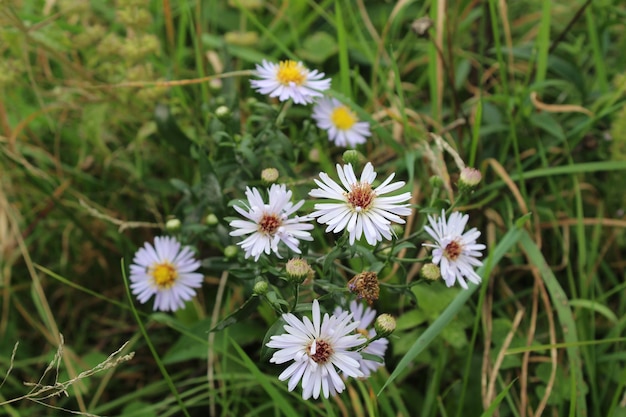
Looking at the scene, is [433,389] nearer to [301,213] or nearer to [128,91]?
[301,213]

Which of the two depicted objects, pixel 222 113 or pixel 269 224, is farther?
pixel 222 113

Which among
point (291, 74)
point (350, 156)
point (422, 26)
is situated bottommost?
point (350, 156)

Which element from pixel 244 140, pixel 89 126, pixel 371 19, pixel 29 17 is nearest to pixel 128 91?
pixel 89 126

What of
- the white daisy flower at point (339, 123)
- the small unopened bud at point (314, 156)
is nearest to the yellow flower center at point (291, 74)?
the white daisy flower at point (339, 123)

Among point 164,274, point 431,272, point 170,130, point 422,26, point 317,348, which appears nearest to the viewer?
point 317,348

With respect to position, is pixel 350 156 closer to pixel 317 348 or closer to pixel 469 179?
pixel 469 179

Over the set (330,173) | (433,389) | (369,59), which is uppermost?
(369,59)

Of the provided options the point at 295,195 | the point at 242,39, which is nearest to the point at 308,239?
the point at 295,195

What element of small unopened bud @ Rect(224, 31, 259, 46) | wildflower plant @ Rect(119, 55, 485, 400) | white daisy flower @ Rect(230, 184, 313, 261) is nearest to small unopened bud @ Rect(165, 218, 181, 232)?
wildflower plant @ Rect(119, 55, 485, 400)

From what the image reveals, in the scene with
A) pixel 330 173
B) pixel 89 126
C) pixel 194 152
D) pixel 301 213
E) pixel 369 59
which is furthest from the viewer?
pixel 369 59
